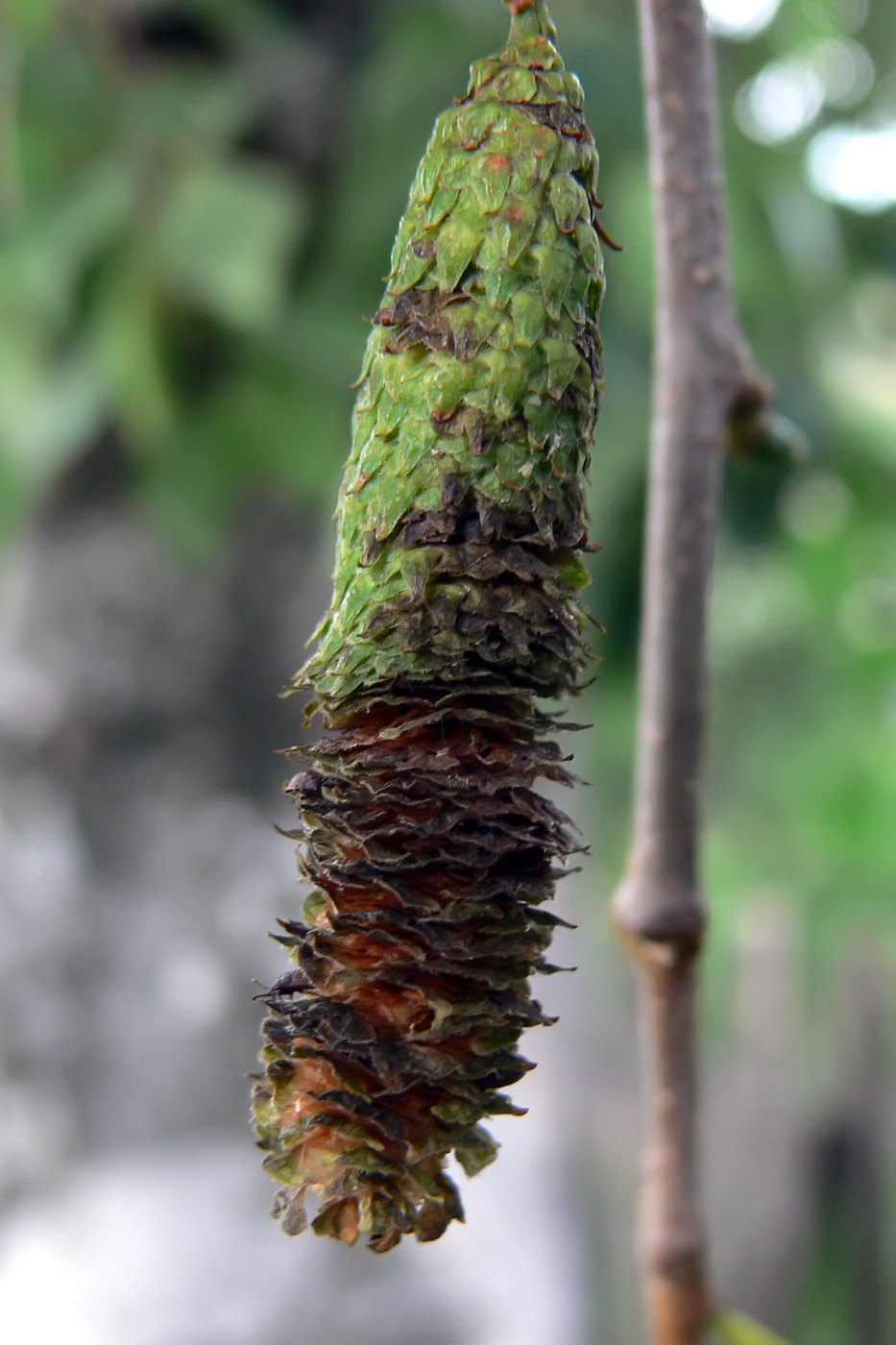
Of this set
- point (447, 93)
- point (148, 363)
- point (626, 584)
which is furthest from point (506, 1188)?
point (447, 93)

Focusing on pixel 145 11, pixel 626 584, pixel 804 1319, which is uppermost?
pixel 145 11

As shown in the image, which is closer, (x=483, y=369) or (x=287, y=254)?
(x=483, y=369)

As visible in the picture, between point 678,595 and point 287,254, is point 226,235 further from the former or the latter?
point 678,595

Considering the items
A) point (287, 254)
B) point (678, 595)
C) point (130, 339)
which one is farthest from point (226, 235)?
point (678, 595)

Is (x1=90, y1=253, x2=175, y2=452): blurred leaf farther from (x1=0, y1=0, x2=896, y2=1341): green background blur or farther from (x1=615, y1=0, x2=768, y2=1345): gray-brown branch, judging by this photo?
(x1=615, y1=0, x2=768, y2=1345): gray-brown branch

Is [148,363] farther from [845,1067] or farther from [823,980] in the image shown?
[823,980]
